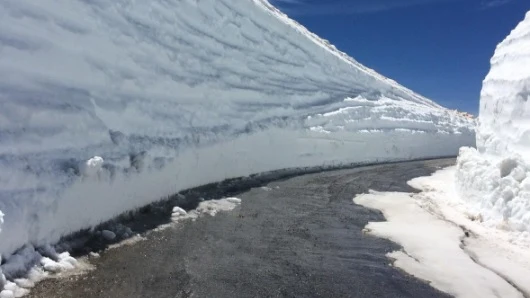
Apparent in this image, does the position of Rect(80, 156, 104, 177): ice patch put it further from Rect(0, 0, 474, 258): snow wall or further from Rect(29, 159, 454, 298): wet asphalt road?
Rect(29, 159, 454, 298): wet asphalt road

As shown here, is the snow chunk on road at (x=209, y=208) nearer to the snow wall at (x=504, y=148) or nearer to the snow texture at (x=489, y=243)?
the snow texture at (x=489, y=243)

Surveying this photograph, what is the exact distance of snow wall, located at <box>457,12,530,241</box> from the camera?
7324mm

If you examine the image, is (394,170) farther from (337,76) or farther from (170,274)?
(170,274)

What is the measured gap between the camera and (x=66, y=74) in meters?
7.04

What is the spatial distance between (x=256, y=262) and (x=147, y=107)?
13.2ft

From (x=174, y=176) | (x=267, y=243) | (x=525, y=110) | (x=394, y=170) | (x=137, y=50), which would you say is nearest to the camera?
(x=267, y=243)

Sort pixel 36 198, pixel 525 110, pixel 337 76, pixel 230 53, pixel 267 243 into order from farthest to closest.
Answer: pixel 337 76, pixel 230 53, pixel 525 110, pixel 267 243, pixel 36 198

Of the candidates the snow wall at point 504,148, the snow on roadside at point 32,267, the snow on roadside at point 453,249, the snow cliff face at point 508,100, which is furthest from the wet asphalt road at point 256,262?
the snow cliff face at point 508,100

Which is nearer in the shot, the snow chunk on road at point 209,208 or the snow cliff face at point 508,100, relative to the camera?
the snow chunk on road at point 209,208

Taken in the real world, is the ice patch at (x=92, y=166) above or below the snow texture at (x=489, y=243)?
above

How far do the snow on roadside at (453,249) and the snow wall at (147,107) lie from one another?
11.8 ft


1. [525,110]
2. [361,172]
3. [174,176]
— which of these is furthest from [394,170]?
[174,176]

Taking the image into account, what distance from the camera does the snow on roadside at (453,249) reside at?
18.3ft

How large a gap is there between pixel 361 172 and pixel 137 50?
8.11 metres
